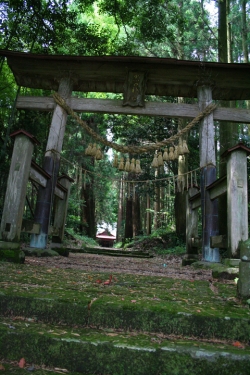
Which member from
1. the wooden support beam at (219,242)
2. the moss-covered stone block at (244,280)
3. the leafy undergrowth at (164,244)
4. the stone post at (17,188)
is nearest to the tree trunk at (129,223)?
the leafy undergrowth at (164,244)

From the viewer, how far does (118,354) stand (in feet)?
4.80

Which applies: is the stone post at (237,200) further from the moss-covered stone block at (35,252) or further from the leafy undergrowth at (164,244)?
the leafy undergrowth at (164,244)

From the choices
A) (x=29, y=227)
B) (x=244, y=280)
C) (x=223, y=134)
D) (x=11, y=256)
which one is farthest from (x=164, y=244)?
(x=244, y=280)

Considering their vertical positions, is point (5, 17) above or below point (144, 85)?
above

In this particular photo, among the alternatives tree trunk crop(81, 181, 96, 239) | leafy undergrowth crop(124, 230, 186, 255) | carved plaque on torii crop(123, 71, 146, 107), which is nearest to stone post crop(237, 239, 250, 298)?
carved plaque on torii crop(123, 71, 146, 107)

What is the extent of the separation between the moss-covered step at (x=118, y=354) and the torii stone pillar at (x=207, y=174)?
14.2 ft

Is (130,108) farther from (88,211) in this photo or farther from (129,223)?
(129,223)

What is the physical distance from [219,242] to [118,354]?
3.96 metres

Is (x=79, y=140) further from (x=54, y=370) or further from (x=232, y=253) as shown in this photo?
(x=54, y=370)

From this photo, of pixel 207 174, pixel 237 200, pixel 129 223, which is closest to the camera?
pixel 237 200

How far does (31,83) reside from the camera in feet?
23.6

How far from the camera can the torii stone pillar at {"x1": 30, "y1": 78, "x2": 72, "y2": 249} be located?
19.3 feet

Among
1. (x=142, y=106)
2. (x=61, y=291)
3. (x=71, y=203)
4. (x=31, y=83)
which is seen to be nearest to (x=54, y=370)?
(x=61, y=291)

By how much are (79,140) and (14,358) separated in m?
15.8
